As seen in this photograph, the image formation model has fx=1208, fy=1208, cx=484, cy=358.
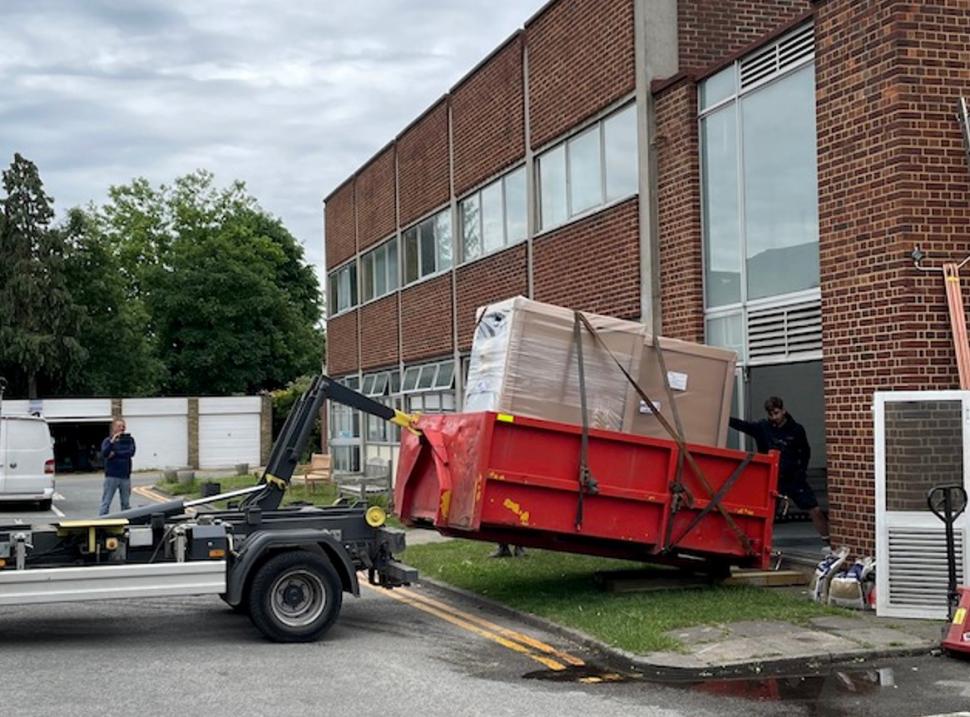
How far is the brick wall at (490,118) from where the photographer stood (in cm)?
1955

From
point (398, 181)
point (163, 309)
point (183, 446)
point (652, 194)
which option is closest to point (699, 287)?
point (652, 194)

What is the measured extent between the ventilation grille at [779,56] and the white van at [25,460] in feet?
58.7

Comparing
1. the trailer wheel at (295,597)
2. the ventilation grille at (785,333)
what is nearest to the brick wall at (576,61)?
the ventilation grille at (785,333)

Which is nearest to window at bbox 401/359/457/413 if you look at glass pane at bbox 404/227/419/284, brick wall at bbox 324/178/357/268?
glass pane at bbox 404/227/419/284

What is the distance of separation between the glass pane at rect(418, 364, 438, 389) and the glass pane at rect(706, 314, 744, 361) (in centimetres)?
1035

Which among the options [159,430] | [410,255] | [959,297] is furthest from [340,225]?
[959,297]

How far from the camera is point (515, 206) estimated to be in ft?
65.1

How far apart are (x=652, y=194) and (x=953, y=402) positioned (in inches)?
232

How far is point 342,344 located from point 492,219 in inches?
496

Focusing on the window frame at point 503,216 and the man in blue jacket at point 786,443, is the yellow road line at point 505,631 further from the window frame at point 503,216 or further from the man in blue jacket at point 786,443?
the window frame at point 503,216

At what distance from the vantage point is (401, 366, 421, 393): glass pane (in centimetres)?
A: 2523

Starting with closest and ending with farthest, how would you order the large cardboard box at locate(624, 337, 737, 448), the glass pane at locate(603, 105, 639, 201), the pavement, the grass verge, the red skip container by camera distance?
the pavement < the grass verge < the red skip container < the large cardboard box at locate(624, 337, 737, 448) < the glass pane at locate(603, 105, 639, 201)

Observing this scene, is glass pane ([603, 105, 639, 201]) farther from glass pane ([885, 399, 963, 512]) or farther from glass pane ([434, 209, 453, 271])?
glass pane ([434, 209, 453, 271])

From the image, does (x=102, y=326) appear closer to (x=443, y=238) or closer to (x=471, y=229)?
(x=443, y=238)
